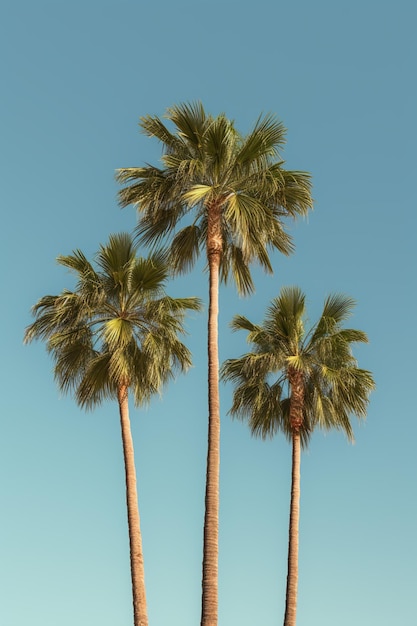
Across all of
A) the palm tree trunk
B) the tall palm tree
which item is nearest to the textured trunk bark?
the palm tree trunk

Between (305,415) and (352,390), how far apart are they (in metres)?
1.85

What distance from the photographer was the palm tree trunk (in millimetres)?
Answer: 27781

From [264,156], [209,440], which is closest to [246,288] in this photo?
[264,156]

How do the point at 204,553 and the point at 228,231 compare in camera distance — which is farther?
the point at 228,231

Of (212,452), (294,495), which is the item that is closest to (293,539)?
(294,495)

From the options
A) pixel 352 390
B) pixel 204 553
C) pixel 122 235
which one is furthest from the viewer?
pixel 352 390

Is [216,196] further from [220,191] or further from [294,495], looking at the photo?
[294,495]

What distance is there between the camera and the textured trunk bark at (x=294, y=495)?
2788cm

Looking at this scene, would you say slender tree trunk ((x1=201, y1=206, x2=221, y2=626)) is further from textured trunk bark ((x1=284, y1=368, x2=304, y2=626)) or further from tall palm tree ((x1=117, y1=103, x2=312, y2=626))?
textured trunk bark ((x1=284, y1=368, x2=304, y2=626))

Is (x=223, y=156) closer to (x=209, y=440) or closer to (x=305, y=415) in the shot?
(x=209, y=440)

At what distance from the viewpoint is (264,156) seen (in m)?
25.0

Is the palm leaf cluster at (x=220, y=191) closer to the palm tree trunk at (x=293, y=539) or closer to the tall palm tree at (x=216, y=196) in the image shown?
the tall palm tree at (x=216, y=196)

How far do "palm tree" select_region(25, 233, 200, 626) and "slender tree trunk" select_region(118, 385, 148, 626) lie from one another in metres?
0.04

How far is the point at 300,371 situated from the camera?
30.0m
